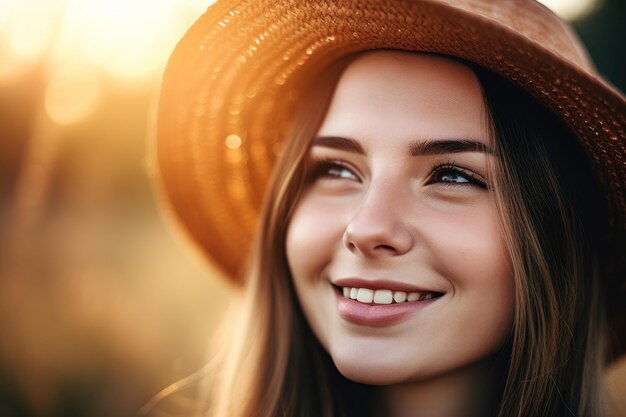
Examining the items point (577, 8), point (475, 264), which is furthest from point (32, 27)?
point (577, 8)

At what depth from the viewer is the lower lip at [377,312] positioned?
60.8 inches

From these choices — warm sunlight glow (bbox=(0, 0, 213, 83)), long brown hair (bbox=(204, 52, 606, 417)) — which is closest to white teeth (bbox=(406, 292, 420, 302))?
long brown hair (bbox=(204, 52, 606, 417))

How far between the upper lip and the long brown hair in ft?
0.75

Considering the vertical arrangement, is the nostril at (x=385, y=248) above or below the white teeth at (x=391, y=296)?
above

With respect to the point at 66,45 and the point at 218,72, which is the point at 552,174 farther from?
the point at 66,45

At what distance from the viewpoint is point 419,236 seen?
151 centimetres

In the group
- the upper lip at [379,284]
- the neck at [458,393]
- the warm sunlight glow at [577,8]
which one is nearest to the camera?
the upper lip at [379,284]

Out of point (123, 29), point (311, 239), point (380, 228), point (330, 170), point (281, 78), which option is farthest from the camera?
point (123, 29)

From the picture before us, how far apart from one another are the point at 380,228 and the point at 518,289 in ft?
1.13

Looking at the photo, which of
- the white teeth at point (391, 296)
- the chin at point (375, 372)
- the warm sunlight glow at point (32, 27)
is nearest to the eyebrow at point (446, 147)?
the white teeth at point (391, 296)

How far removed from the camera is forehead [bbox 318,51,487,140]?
1529 mm

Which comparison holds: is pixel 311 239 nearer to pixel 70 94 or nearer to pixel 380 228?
pixel 380 228

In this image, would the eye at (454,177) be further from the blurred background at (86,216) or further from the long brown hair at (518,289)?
the blurred background at (86,216)

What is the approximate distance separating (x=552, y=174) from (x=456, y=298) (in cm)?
38
